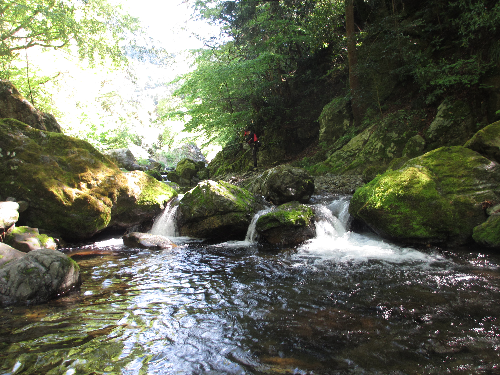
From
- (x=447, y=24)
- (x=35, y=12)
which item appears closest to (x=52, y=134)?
(x=35, y=12)

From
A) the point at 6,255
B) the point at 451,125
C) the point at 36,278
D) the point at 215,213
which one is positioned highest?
the point at 451,125

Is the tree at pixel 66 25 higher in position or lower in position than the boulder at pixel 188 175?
higher

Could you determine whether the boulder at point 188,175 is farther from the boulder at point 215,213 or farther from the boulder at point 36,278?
the boulder at point 36,278

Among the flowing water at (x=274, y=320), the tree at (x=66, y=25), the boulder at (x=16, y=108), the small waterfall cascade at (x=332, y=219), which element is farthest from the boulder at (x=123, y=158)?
the small waterfall cascade at (x=332, y=219)

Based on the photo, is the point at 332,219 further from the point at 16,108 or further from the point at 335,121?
the point at 16,108

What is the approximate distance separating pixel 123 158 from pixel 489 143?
17.7 metres

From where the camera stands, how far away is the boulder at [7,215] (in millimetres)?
5516

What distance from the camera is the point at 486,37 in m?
9.47

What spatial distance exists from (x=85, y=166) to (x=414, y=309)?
327 inches

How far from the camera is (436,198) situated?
5719 mm

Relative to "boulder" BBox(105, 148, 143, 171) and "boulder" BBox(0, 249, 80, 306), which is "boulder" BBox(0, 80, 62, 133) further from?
"boulder" BBox(0, 249, 80, 306)

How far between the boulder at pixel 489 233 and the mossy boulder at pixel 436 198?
0.68ft

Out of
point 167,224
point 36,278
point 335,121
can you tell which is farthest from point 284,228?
point 335,121

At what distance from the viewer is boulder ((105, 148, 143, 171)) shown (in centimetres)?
1730
